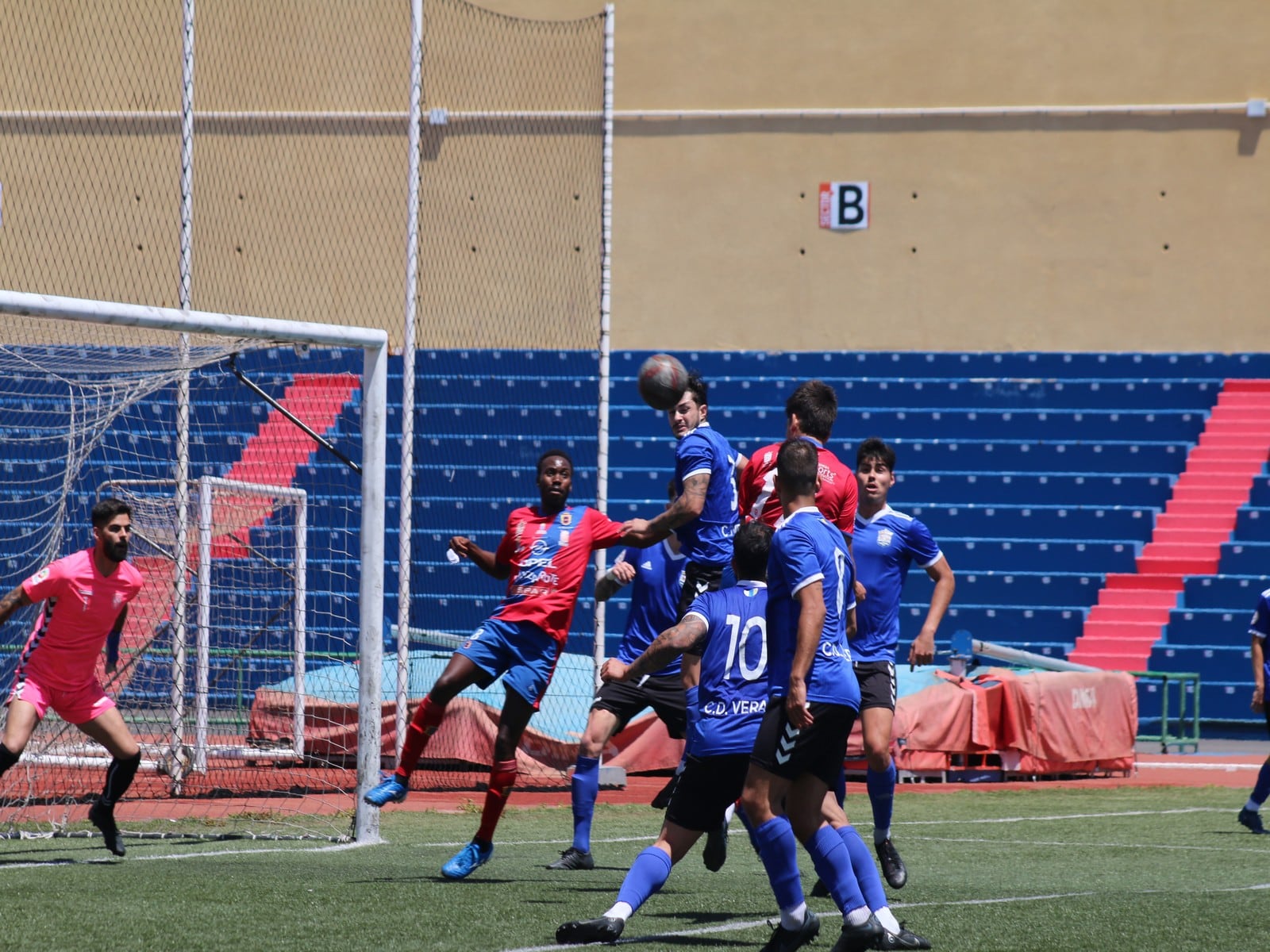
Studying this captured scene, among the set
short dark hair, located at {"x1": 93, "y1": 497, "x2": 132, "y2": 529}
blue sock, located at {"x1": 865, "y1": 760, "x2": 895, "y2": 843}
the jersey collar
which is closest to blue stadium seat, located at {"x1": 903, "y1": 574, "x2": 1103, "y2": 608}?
the jersey collar

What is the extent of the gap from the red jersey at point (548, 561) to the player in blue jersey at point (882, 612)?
123 centimetres

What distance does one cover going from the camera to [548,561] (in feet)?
26.5

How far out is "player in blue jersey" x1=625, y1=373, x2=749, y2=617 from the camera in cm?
770

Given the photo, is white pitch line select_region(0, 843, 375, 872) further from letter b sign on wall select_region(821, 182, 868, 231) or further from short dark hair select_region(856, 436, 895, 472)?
letter b sign on wall select_region(821, 182, 868, 231)

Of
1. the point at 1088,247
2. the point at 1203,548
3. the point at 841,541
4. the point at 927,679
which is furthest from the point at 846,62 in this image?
the point at 841,541

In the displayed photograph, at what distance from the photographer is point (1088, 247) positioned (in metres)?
25.1

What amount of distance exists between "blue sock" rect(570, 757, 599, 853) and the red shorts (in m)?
2.47

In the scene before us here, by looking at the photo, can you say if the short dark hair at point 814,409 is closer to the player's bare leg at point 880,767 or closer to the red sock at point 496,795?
the player's bare leg at point 880,767

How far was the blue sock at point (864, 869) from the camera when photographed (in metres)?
5.91

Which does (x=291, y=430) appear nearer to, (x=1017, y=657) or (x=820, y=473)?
(x=1017, y=657)

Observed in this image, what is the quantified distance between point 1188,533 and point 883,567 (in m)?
14.4

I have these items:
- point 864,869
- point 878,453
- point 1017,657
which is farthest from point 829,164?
point 864,869

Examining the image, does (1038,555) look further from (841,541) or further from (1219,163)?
(841,541)

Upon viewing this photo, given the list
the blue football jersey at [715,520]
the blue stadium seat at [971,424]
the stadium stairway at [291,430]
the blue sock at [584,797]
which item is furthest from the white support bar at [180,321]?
the blue stadium seat at [971,424]
